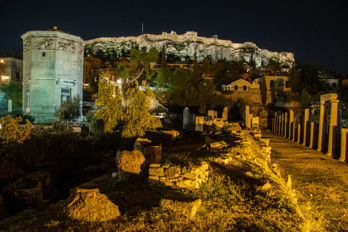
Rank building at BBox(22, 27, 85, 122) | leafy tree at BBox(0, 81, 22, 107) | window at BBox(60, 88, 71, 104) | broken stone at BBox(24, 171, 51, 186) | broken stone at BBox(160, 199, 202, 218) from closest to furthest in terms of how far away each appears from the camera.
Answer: broken stone at BBox(160, 199, 202, 218) → broken stone at BBox(24, 171, 51, 186) → building at BBox(22, 27, 85, 122) → window at BBox(60, 88, 71, 104) → leafy tree at BBox(0, 81, 22, 107)

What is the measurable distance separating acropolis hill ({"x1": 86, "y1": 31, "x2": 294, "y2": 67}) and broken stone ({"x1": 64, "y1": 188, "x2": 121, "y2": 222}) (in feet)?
277

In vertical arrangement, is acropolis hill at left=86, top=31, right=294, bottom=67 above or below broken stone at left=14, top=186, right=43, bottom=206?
above

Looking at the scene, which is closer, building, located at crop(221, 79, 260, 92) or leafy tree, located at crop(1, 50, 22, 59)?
leafy tree, located at crop(1, 50, 22, 59)

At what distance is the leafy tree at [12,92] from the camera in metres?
28.4

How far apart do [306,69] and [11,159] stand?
49.5 metres

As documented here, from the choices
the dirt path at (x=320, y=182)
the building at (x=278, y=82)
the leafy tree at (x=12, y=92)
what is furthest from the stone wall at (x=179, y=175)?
the building at (x=278, y=82)

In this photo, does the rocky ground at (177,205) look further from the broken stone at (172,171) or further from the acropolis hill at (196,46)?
the acropolis hill at (196,46)

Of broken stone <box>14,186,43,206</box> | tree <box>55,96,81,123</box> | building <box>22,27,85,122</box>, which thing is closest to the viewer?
broken stone <box>14,186,43,206</box>

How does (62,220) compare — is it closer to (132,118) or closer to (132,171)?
(132,171)

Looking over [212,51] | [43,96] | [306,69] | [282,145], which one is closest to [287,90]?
[306,69]

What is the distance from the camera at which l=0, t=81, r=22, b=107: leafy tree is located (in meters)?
28.4

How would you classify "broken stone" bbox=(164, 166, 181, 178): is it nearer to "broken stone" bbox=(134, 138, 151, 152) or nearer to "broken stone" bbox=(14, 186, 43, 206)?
"broken stone" bbox=(134, 138, 151, 152)

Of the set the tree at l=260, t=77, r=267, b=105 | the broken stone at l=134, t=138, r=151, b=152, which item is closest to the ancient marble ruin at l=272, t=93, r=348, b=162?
the broken stone at l=134, t=138, r=151, b=152

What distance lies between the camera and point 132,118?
12.6 m
